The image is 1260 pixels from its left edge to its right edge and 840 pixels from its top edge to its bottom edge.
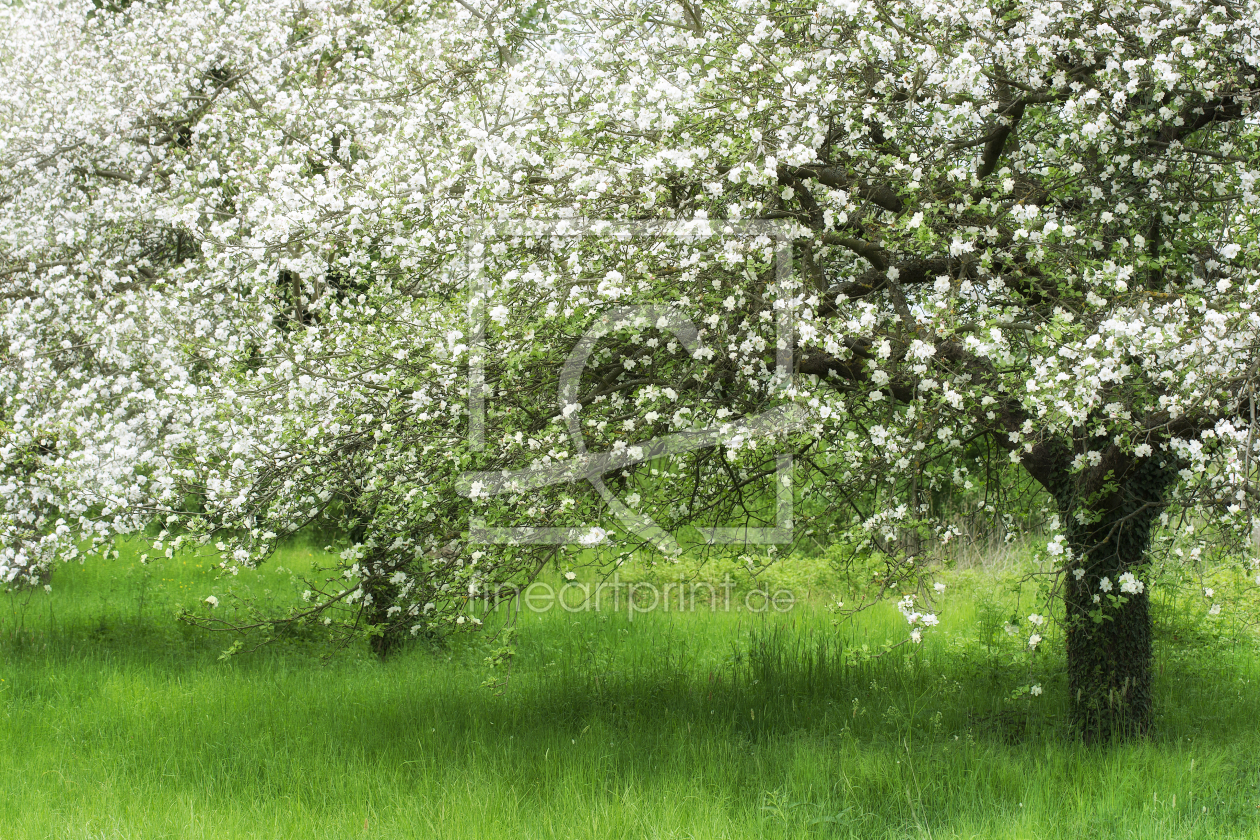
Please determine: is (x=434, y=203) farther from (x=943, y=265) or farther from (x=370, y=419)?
(x=943, y=265)

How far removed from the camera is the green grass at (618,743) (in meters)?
5.33

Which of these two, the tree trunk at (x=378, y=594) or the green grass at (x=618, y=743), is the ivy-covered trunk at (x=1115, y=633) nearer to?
the green grass at (x=618, y=743)

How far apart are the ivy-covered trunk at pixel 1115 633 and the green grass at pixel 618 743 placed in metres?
0.24

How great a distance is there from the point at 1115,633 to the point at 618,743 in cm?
320

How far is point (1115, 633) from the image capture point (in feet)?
20.8

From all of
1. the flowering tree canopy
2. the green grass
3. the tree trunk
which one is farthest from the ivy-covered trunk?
the tree trunk

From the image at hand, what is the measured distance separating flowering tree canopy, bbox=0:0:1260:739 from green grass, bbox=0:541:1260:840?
88cm

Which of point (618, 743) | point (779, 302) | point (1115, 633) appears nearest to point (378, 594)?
point (618, 743)

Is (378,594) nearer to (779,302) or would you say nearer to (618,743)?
(618,743)

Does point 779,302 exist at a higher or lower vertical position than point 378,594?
higher

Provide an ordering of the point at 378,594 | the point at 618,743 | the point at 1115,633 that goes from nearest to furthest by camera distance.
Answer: the point at 1115,633 → the point at 618,743 → the point at 378,594

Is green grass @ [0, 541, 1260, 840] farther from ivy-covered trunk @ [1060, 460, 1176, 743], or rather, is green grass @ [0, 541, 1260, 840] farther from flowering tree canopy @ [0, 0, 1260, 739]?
flowering tree canopy @ [0, 0, 1260, 739]

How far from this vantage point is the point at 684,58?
588cm

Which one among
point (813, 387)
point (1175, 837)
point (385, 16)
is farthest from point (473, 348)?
point (385, 16)
